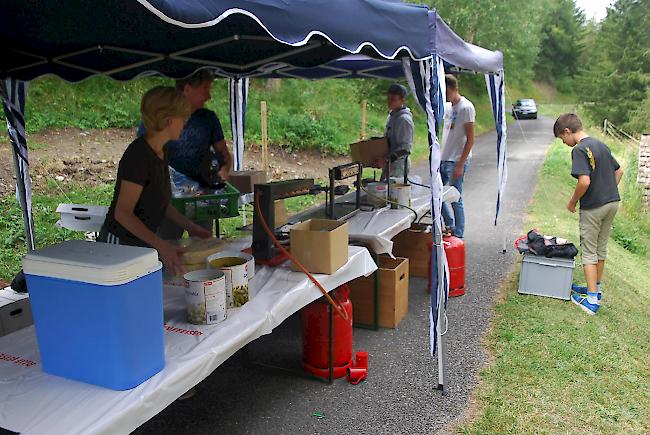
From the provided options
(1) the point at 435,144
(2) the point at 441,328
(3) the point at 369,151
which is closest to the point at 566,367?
(2) the point at 441,328

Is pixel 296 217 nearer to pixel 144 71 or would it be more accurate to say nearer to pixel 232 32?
pixel 232 32

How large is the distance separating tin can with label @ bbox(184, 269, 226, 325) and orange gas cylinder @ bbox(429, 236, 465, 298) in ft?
9.60

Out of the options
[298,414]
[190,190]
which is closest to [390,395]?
[298,414]

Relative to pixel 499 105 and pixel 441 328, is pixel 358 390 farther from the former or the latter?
pixel 499 105

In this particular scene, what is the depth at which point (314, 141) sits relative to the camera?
44.3ft

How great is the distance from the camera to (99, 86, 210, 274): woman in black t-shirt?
2.27m

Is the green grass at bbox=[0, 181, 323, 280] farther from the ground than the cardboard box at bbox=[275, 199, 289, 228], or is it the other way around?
the cardboard box at bbox=[275, 199, 289, 228]

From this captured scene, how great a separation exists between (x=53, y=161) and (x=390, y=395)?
24.9 ft

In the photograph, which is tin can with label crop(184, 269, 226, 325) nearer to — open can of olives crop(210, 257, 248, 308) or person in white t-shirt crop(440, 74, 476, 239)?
open can of olives crop(210, 257, 248, 308)

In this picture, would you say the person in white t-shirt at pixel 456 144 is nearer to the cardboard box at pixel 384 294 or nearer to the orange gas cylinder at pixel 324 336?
the cardboard box at pixel 384 294

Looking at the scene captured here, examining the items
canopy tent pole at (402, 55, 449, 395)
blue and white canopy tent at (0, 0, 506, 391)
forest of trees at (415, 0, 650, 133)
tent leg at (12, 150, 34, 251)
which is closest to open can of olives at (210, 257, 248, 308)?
blue and white canopy tent at (0, 0, 506, 391)

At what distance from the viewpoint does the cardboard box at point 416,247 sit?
4.98m

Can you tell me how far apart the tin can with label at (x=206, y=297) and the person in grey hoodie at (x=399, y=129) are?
2977mm

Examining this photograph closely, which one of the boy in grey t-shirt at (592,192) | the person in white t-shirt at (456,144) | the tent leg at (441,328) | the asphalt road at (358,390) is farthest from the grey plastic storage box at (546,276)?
the tent leg at (441,328)
